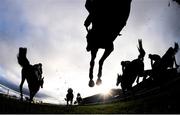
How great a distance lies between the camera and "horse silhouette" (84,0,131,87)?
8383mm

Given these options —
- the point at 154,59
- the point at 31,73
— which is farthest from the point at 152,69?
the point at 31,73

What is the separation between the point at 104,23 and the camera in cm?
854

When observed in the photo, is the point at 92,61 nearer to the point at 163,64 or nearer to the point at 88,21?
the point at 88,21

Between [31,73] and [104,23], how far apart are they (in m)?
9.71

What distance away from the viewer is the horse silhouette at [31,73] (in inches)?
653

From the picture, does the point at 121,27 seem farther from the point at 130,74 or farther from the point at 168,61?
the point at 168,61

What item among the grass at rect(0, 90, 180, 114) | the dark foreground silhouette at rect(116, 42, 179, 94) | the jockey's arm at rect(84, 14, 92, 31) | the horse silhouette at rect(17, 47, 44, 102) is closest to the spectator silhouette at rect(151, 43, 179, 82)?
the dark foreground silhouette at rect(116, 42, 179, 94)

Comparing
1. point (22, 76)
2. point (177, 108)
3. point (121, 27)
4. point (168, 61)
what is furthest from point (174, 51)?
point (121, 27)

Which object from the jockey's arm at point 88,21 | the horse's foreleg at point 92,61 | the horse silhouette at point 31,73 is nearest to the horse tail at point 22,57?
the horse silhouette at point 31,73

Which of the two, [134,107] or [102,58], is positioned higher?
[102,58]

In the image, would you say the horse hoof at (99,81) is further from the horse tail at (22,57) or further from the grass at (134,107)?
the horse tail at (22,57)

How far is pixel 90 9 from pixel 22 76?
9.80 meters

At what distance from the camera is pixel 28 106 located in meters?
15.9

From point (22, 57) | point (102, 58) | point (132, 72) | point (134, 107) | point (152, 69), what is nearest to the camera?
point (102, 58)
